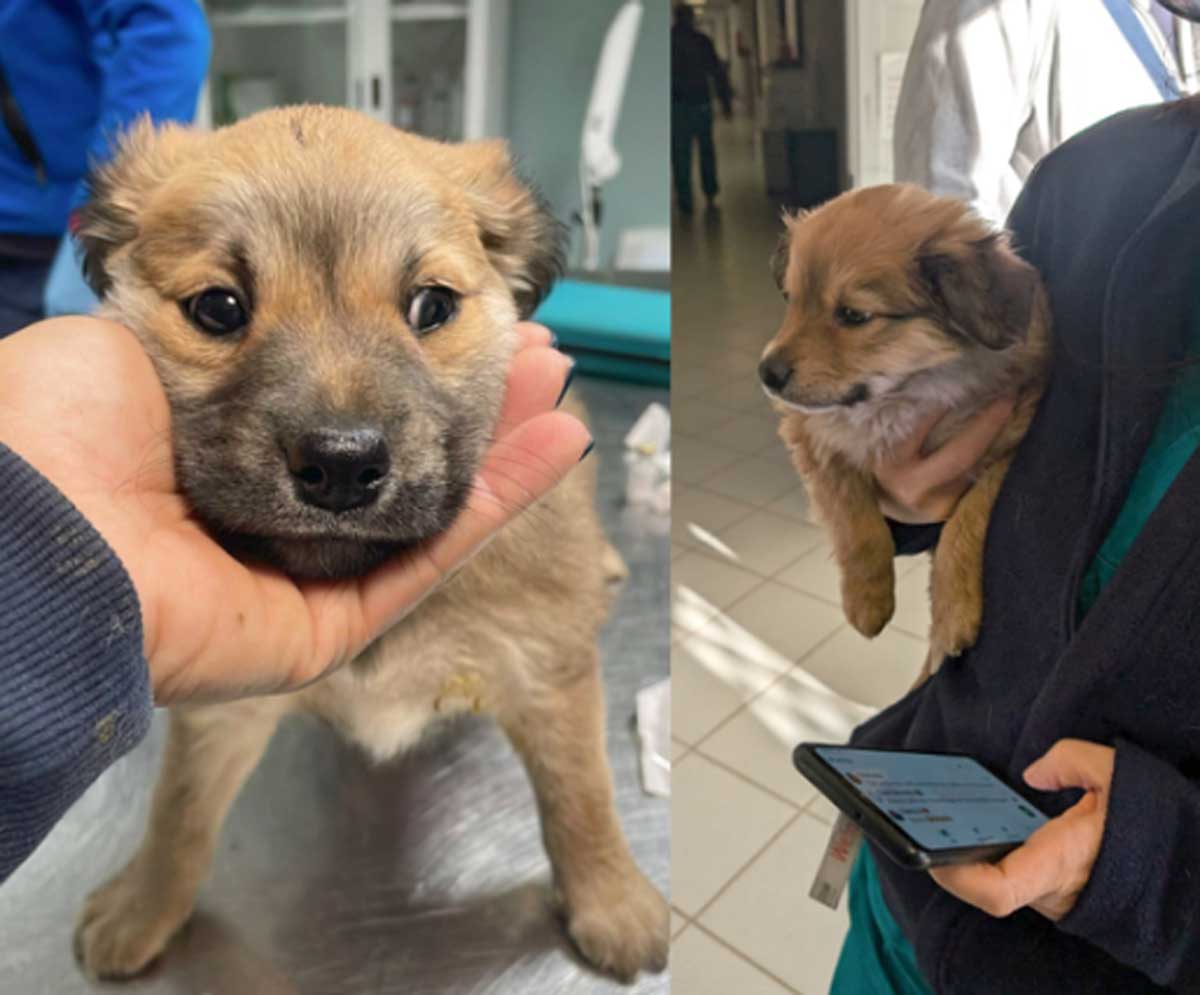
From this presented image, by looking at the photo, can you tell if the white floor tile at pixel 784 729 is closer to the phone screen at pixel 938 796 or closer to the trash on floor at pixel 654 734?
the phone screen at pixel 938 796

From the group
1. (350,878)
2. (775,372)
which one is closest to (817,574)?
(775,372)

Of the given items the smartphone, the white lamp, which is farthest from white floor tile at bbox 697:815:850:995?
the white lamp

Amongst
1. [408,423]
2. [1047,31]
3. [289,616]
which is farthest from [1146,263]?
[289,616]

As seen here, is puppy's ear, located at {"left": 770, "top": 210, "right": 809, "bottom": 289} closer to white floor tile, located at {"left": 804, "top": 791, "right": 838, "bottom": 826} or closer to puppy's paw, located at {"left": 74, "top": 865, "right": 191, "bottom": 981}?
white floor tile, located at {"left": 804, "top": 791, "right": 838, "bottom": 826}

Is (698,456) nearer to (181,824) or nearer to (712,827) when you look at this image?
(712,827)

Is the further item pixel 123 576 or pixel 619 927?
pixel 619 927

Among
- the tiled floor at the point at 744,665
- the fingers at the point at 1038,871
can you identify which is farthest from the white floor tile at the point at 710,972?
the fingers at the point at 1038,871
